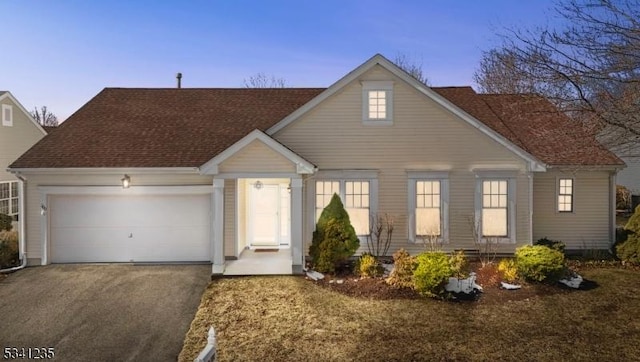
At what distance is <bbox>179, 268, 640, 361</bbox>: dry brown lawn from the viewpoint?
7.08m

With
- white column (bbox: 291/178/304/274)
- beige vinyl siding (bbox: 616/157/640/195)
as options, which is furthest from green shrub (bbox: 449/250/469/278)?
beige vinyl siding (bbox: 616/157/640/195)

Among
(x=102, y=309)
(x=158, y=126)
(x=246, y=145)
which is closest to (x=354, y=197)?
(x=246, y=145)

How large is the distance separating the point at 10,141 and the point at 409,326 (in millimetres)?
20858

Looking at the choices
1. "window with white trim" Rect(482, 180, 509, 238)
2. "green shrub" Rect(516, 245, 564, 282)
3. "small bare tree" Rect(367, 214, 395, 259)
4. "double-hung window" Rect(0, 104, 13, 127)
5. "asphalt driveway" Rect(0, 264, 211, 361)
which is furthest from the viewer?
"double-hung window" Rect(0, 104, 13, 127)

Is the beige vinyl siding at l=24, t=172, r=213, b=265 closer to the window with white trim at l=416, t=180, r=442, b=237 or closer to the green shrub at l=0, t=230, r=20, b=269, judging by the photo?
the green shrub at l=0, t=230, r=20, b=269

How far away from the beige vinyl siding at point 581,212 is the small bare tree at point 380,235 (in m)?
5.50

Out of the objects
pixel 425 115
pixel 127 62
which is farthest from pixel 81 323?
pixel 127 62

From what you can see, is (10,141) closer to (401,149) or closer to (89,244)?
(89,244)

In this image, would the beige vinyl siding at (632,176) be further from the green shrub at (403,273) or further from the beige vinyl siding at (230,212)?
the beige vinyl siding at (230,212)

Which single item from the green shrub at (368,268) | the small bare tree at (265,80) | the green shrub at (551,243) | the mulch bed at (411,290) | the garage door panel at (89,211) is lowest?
the mulch bed at (411,290)

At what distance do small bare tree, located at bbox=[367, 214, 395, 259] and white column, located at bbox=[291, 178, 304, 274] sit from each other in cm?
265

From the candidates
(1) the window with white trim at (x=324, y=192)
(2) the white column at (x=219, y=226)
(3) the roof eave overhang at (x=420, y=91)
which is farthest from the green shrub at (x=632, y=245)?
(2) the white column at (x=219, y=226)

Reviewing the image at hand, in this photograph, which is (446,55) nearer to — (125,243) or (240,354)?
(125,243)

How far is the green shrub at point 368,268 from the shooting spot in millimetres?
11391
